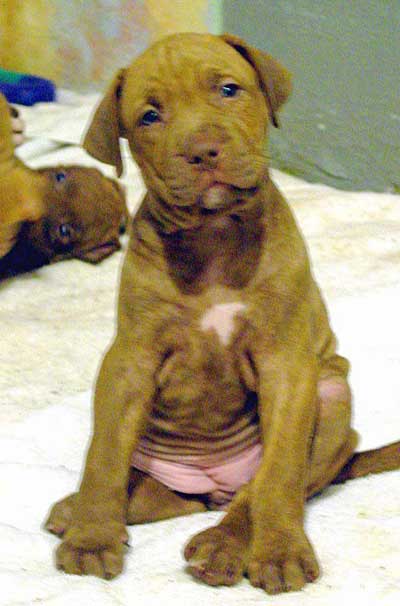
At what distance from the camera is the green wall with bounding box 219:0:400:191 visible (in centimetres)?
445

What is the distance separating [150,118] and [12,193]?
5.93 ft

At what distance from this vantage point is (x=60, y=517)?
90.7 inches

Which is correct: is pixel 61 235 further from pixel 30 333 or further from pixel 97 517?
pixel 97 517

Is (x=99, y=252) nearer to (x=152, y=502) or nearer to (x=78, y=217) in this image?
(x=78, y=217)

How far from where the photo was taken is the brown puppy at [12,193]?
386 cm

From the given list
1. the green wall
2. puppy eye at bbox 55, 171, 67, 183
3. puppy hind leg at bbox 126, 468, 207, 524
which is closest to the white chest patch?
puppy hind leg at bbox 126, 468, 207, 524

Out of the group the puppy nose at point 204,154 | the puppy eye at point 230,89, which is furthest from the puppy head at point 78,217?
the puppy nose at point 204,154

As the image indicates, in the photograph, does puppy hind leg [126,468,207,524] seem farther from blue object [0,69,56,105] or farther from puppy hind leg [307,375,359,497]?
blue object [0,69,56,105]

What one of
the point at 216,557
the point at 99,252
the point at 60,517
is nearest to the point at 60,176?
the point at 99,252

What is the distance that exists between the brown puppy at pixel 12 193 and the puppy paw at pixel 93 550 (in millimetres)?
1901

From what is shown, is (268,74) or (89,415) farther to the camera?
(89,415)

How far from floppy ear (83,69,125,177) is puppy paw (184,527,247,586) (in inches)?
33.2

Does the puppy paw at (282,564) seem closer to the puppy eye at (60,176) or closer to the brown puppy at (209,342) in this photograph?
the brown puppy at (209,342)

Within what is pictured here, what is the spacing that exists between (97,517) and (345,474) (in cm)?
68
